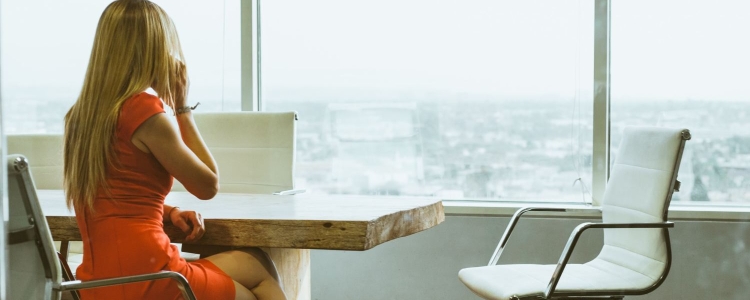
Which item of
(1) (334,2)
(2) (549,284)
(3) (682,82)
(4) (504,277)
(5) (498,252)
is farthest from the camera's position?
(1) (334,2)

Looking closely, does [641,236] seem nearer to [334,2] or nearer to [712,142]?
[712,142]

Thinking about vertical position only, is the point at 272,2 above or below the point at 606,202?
above

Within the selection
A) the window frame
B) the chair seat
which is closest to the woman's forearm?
the chair seat

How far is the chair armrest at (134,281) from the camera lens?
1550 mm

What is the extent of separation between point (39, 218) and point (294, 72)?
228cm

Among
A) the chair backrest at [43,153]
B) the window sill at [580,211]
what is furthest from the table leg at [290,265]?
the window sill at [580,211]

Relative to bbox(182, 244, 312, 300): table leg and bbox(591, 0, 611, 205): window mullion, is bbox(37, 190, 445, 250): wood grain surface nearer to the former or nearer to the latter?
bbox(182, 244, 312, 300): table leg

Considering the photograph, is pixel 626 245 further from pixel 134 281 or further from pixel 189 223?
pixel 134 281

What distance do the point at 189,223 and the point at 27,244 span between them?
0.57m

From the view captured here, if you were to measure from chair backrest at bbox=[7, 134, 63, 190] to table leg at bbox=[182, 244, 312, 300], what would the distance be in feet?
1.26

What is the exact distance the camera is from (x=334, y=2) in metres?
3.52

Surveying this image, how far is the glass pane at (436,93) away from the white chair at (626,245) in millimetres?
666

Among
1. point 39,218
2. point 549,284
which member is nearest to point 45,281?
point 39,218

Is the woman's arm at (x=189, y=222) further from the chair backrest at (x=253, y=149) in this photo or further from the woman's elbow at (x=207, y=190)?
the chair backrest at (x=253, y=149)
